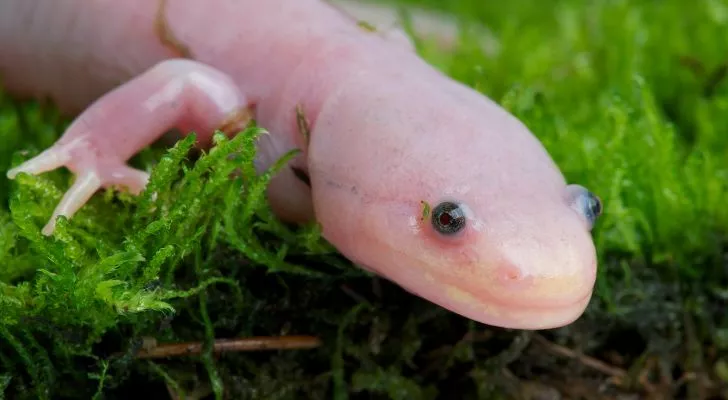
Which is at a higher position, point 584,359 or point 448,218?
point 448,218

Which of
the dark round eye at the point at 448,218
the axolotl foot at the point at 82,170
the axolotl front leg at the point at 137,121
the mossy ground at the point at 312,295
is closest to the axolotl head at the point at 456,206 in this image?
the dark round eye at the point at 448,218

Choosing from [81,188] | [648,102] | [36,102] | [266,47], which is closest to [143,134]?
[81,188]

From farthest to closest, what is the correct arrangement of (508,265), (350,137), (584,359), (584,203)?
(584,359) < (350,137) < (584,203) < (508,265)

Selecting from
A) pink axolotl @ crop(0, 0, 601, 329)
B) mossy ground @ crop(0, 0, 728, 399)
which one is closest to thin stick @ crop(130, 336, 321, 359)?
mossy ground @ crop(0, 0, 728, 399)

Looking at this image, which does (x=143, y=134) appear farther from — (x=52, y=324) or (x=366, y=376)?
(x=366, y=376)

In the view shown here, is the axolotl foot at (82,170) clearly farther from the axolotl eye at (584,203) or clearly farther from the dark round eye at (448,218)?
the axolotl eye at (584,203)

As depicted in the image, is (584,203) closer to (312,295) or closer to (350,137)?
(350,137)

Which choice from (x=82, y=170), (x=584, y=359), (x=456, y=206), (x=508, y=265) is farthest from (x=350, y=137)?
(x=584, y=359)
